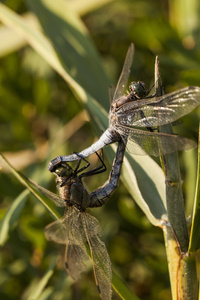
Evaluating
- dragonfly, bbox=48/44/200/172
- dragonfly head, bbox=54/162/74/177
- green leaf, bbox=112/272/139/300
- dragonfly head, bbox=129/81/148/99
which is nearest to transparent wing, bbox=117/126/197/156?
dragonfly, bbox=48/44/200/172

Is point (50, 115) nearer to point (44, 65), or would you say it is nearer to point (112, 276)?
point (44, 65)

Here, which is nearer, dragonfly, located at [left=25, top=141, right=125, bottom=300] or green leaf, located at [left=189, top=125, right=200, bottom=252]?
green leaf, located at [left=189, top=125, right=200, bottom=252]

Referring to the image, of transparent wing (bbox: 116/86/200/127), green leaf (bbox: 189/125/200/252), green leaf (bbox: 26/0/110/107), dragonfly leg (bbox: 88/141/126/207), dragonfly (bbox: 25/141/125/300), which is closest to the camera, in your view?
green leaf (bbox: 189/125/200/252)

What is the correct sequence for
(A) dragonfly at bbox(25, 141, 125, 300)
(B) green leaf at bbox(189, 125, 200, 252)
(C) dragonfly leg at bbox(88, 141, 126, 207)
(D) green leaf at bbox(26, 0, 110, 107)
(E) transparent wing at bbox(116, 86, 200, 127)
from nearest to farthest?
1. (B) green leaf at bbox(189, 125, 200, 252)
2. (E) transparent wing at bbox(116, 86, 200, 127)
3. (A) dragonfly at bbox(25, 141, 125, 300)
4. (C) dragonfly leg at bbox(88, 141, 126, 207)
5. (D) green leaf at bbox(26, 0, 110, 107)

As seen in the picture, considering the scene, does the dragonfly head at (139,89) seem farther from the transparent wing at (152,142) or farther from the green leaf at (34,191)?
the green leaf at (34,191)

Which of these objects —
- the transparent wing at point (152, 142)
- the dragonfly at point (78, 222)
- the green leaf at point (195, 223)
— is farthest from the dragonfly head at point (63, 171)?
the green leaf at point (195, 223)

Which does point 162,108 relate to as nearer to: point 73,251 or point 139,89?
point 139,89

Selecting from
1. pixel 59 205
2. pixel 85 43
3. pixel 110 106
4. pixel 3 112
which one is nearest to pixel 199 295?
pixel 59 205

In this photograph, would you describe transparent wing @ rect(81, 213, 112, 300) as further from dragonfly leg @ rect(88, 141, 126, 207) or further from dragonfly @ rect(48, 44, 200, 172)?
dragonfly @ rect(48, 44, 200, 172)
